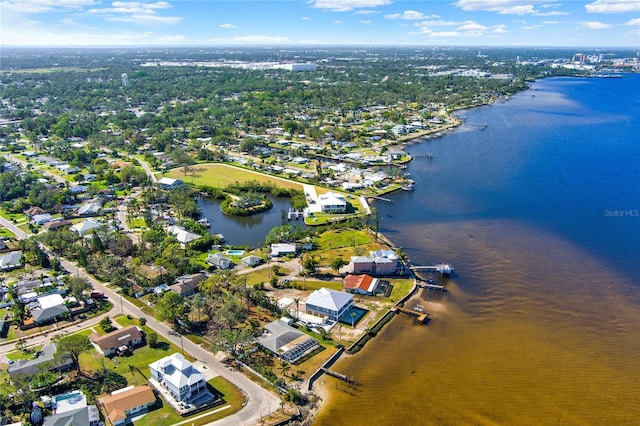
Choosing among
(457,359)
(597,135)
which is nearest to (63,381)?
(457,359)

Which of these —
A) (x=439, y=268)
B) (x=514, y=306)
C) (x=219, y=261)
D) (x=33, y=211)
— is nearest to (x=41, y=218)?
(x=33, y=211)

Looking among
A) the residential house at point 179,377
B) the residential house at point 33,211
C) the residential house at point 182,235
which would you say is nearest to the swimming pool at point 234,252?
the residential house at point 182,235

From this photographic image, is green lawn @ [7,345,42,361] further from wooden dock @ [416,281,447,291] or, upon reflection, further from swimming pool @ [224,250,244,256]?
wooden dock @ [416,281,447,291]

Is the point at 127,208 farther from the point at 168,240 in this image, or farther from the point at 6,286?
the point at 6,286

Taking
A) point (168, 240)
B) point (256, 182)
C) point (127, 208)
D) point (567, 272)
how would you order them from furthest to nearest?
point (256, 182) < point (127, 208) < point (168, 240) < point (567, 272)

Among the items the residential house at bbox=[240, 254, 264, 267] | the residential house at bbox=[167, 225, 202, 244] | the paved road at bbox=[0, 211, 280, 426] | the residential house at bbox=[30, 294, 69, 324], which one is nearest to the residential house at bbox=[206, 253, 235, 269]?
the residential house at bbox=[240, 254, 264, 267]
